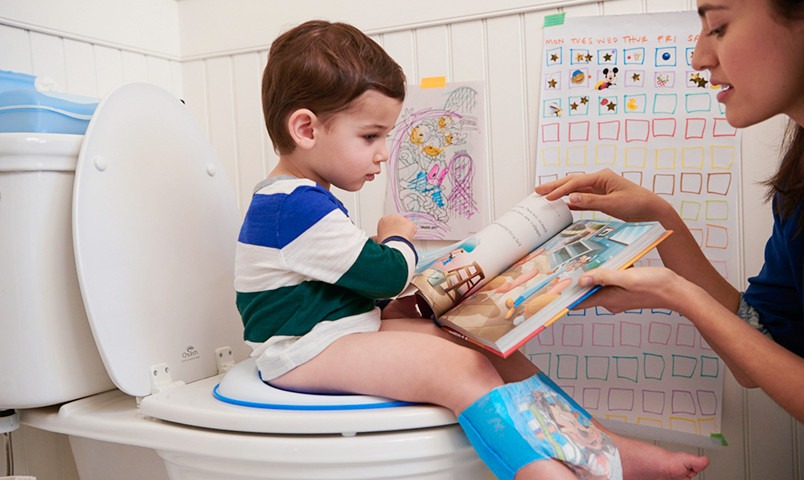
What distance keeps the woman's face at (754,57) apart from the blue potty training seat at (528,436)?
0.40 metres

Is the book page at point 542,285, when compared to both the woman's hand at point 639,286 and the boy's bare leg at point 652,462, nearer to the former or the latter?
the woman's hand at point 639,286

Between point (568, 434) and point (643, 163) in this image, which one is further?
point (643, 163)

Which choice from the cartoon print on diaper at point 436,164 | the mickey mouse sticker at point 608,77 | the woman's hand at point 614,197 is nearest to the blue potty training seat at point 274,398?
the woman's hand at point 614,197

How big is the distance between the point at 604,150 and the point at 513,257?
33 cm

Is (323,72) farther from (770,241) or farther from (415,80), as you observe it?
(770,241)

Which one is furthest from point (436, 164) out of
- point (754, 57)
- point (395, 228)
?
point (754, 57)

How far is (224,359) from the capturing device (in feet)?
3.77

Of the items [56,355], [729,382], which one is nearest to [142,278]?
[56,355]

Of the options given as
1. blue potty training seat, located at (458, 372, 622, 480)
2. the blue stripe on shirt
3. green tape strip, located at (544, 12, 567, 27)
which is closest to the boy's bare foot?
blue potty training seat, located at (458, 372, 622, 480)

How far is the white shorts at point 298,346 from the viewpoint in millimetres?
904

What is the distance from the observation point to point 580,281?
31.9 inches

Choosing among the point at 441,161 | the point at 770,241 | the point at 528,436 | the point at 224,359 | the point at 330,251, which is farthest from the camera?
the point at 441,161

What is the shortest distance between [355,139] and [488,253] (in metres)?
0.24

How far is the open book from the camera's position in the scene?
0.82 metres
